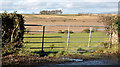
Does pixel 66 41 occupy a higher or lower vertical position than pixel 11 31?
lower

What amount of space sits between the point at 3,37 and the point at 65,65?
3283 millimetres

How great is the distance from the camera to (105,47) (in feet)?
34.4

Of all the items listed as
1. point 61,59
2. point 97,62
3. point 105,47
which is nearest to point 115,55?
point 105,47

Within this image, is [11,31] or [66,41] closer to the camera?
[11,31]

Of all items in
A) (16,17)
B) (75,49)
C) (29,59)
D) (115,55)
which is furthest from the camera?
(75,49)

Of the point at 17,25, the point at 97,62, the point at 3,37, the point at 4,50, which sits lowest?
the point at 97,62

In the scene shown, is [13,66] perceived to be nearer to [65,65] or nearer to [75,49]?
[65,65]

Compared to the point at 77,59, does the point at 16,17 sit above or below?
above

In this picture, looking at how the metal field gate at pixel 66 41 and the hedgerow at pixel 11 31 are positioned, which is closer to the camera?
the hedgerow at pixel 11 31

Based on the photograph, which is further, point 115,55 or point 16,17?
point 115,55

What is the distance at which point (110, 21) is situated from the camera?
10.5 metres

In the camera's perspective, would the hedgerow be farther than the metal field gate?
No

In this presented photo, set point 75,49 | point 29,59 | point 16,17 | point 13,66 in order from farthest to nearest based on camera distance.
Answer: point 75,49 < point 16,17 < point 29,59 < point 13,66

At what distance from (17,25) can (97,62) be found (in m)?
4.11
